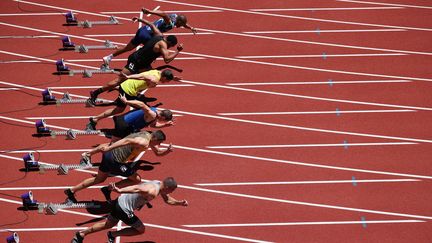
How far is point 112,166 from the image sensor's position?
13617 mm

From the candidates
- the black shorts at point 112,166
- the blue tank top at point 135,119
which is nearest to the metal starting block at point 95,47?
the blue tank top at point 135,119

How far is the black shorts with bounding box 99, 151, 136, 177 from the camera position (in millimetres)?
13562

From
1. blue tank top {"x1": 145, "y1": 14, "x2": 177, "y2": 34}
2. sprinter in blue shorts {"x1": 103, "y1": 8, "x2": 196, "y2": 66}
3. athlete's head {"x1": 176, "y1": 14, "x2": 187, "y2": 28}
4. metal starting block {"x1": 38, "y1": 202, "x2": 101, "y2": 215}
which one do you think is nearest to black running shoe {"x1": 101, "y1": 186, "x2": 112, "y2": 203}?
metal starting block {"x1": 38, "y1": 202, "x2": 101, "y2": 215}

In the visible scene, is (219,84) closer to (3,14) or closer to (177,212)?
(177,212)

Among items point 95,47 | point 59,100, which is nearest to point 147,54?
point 59,100

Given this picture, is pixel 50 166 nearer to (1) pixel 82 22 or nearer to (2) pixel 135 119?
(2) pixel 135 119

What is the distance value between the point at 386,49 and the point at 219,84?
3835 mm

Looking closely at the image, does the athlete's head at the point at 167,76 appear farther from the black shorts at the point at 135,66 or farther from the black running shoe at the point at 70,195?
the black running shoe at the point at 70,195

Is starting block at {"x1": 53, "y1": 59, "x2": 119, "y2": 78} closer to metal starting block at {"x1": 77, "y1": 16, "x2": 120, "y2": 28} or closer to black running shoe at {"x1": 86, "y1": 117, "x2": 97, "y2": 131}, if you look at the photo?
metal starting block at {"x1": 77, "y1": 16, "x2": 120, "y2": 28}

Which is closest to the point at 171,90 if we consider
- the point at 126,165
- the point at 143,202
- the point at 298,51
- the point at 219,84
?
the point at 219,84

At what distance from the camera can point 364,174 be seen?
15.2 meters

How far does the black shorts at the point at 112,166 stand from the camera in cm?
1356

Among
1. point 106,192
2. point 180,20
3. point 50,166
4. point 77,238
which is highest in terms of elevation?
point 180,20

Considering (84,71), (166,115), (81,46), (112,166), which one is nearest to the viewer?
(112,166)
